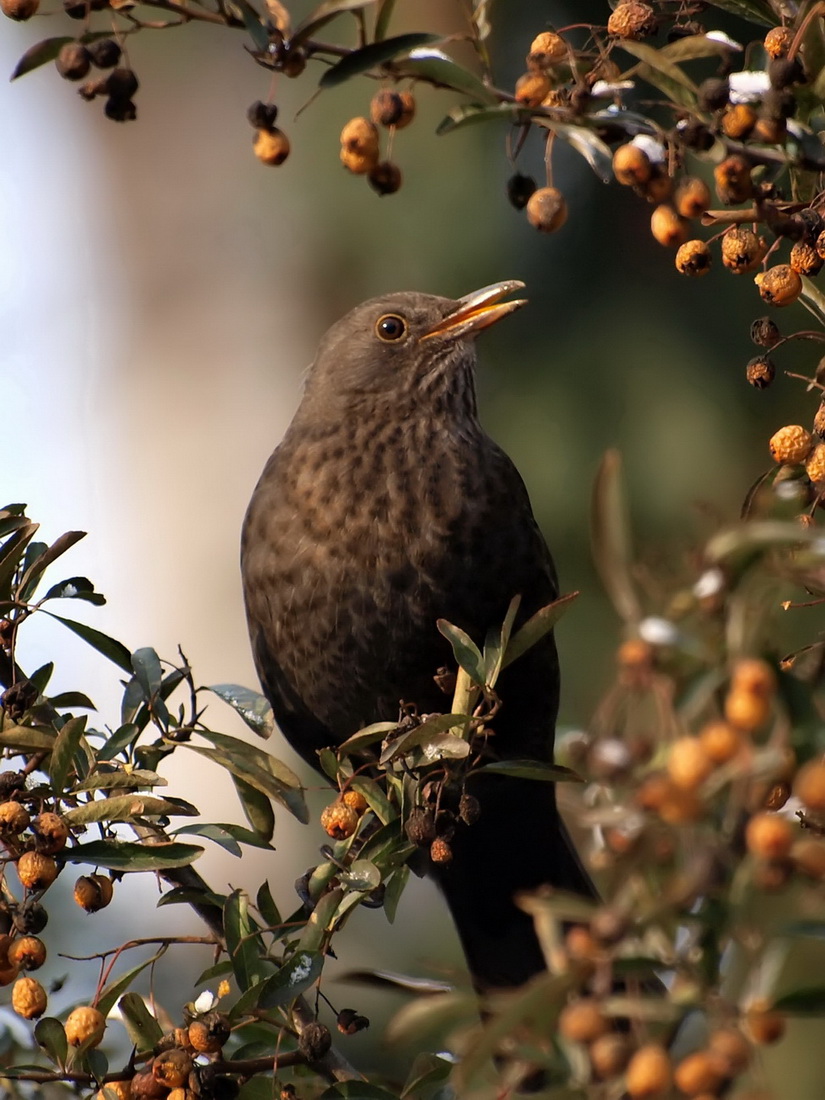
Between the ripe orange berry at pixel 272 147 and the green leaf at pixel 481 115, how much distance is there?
298 mm

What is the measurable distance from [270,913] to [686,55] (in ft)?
5.07

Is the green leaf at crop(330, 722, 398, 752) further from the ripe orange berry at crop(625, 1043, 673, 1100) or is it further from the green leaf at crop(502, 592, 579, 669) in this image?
the ripe orange berry at crop(625, 1043, 673, 1100)

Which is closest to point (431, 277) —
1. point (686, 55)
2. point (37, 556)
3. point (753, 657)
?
point (37, 556)

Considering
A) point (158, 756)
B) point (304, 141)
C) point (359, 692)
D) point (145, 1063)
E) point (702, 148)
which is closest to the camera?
point (702, 148)

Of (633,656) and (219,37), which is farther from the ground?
(219,37)

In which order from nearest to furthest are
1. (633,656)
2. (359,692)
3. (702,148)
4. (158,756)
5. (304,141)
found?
(633,656)
(702,148)
(158,756)
(359,692)
(304,141)

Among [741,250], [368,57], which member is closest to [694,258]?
[741,250]

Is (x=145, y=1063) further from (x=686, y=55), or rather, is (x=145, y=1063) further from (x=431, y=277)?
(x=431, y=277)

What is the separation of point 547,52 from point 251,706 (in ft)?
4.51

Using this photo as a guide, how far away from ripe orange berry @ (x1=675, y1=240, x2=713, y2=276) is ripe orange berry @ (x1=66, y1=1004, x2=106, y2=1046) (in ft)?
4.68

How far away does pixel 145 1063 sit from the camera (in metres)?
2.41

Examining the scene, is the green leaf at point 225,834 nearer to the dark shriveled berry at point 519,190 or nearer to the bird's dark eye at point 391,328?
the dark shriveled berry at point 519,190

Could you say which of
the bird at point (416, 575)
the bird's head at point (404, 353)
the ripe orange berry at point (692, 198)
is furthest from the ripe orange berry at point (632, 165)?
the bird's head at point (404, 353)

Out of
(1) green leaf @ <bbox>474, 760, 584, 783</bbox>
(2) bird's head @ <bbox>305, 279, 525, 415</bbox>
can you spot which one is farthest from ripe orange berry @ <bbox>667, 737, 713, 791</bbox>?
(2) bird's head @ <bbox>305, 279, 525, 415</bbox>
